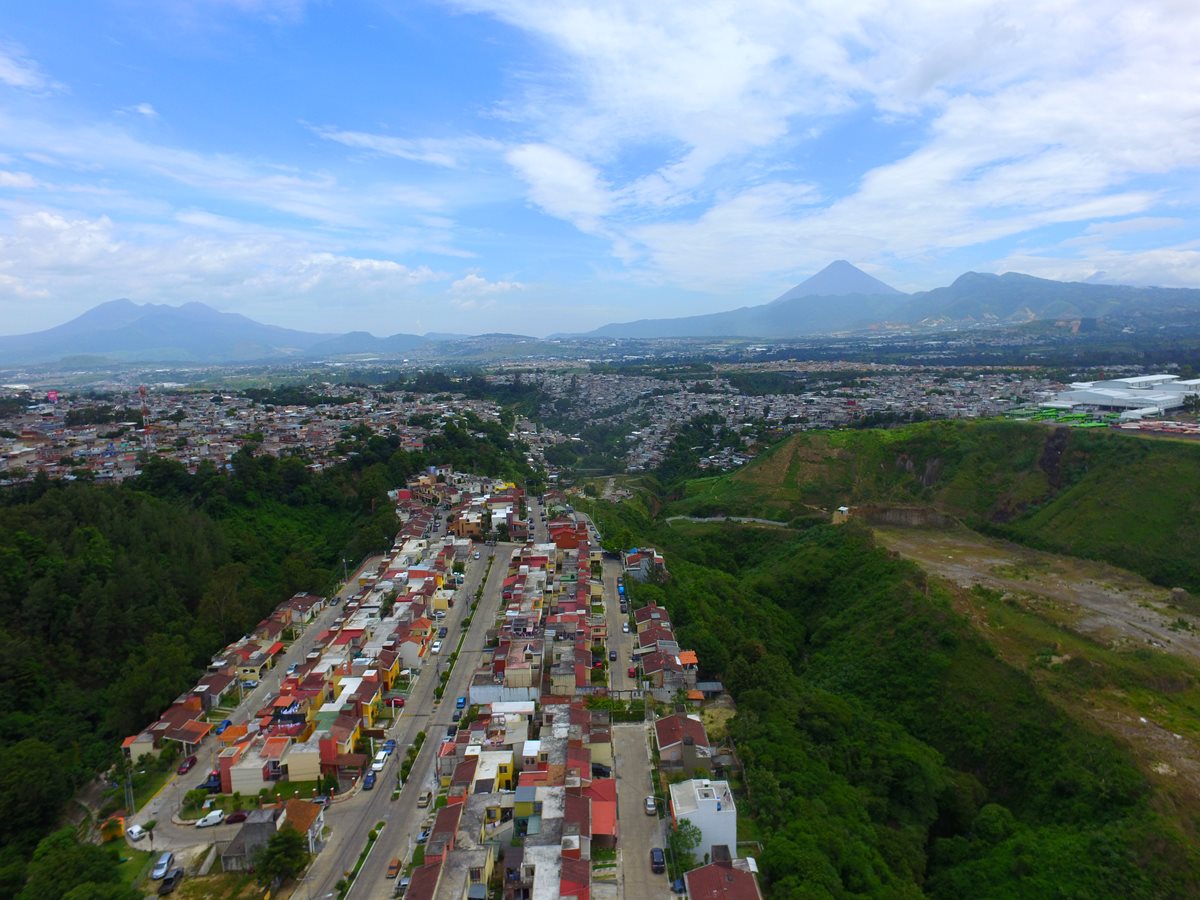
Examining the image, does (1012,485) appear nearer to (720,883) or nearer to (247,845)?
(720,883)

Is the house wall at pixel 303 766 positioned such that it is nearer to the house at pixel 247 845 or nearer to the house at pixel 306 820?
the house at pixel 306 820

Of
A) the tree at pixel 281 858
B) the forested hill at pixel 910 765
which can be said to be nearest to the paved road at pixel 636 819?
the forested hill at pixel 910 765

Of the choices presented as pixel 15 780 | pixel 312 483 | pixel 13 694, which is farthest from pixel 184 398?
pixel 15 780

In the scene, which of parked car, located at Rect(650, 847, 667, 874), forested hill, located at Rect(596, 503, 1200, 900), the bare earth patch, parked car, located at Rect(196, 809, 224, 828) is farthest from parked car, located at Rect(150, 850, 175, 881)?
the bare earth patch

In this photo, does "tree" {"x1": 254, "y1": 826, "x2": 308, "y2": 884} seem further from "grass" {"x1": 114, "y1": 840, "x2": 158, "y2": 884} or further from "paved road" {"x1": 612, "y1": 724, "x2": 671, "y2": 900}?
"paved road" {"x1": 612, "y1": 724, "x2": 671, "y2": 900}

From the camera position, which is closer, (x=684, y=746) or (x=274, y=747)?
(x=684, y=746)

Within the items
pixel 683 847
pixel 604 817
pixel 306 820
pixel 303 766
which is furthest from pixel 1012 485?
pixel 306 820
